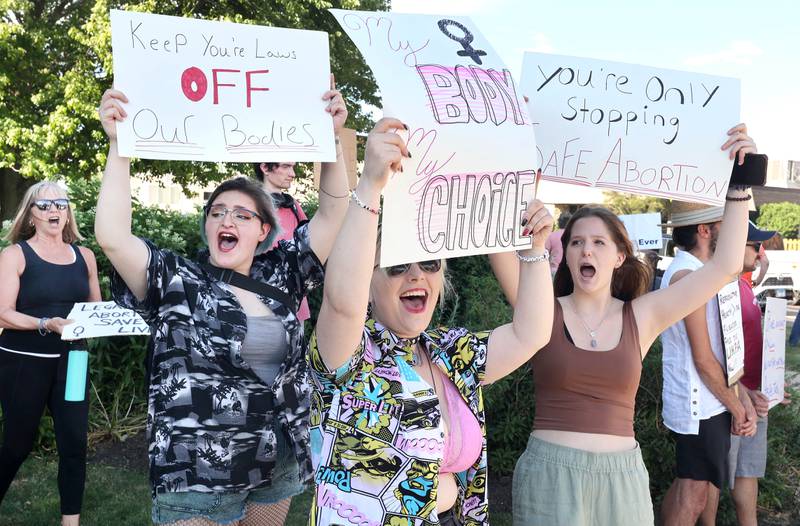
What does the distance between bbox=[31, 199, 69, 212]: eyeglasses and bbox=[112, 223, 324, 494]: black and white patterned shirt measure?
2.20m

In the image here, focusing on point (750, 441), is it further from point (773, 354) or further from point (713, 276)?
point (713, 276)

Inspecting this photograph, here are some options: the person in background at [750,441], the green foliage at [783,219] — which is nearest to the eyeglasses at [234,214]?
the person in background at [750,441]

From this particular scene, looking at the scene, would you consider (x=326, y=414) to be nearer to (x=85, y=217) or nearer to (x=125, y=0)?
(x=85, y=217)

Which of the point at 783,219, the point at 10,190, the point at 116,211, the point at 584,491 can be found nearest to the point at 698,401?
the point at 584,491

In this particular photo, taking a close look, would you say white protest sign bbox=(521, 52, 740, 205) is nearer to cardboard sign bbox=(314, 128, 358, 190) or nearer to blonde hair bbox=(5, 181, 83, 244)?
cardboard sign bbox=(314, 128, 358, 190)

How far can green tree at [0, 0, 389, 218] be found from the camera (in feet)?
46.5

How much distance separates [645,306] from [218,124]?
1773 mm

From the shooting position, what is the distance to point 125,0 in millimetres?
14945

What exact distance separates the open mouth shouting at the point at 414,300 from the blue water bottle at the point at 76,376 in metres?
2.69

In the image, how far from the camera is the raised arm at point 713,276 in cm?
268

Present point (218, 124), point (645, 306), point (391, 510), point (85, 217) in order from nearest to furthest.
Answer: point (391, 510), point (218, 124), point (645, 306), point (85, 217)

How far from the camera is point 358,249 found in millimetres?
1648

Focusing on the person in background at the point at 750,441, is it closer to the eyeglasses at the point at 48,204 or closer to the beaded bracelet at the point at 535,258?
the beaded bracelet at the point at 535,258

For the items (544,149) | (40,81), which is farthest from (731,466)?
(40,81)
